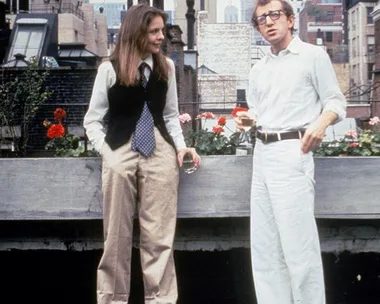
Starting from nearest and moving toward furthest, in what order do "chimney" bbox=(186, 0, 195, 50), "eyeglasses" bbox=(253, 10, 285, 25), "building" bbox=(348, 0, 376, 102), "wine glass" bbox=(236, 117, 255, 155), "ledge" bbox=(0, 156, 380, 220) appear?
"eyeglasses" bbox=(253, 10, 285, 25) → "ledge" bbox=(0, 156, 380, 220) → "wine glass" bbox=(236, 117, 255, 155) → "chimney" bbox=(186, 0, 195, 50) → "building" bbox=(348, 0, 376, 102)

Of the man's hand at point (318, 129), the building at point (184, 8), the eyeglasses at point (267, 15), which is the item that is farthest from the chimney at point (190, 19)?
the building at point (184, 8)

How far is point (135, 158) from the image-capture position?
354 centimetres

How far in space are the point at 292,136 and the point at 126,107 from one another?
88cm

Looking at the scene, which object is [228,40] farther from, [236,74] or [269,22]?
[269,22]

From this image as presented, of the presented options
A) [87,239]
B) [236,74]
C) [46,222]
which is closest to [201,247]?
[87,239]

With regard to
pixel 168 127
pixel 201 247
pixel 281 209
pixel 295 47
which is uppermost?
pixel 295 47

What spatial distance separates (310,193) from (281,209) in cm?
16

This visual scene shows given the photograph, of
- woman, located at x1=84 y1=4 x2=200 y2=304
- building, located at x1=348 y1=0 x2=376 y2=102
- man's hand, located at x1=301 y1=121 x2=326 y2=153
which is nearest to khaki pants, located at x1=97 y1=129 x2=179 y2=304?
woman, located at x1=84 y1=4 x2=200 y2=304

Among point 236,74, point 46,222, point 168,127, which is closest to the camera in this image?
point 168,127

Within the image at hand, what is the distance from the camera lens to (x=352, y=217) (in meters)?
4.32

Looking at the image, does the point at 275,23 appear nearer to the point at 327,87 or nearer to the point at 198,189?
the point at 327,87

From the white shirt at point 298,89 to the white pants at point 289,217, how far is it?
122 millimetres

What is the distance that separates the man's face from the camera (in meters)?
3.28

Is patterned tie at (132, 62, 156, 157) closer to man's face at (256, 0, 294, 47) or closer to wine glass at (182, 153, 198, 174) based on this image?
wine glass at (182, 153, 198, 174)
